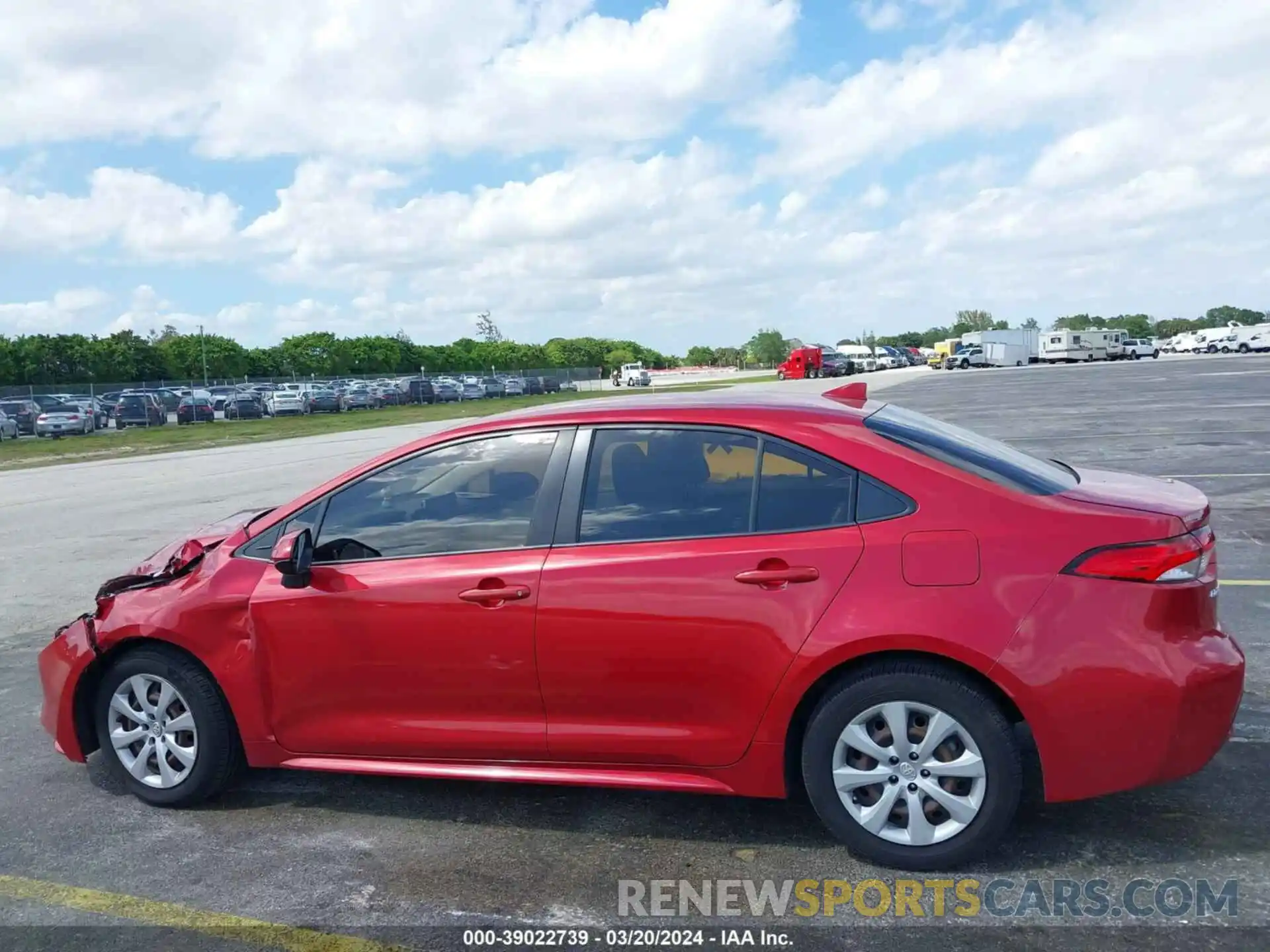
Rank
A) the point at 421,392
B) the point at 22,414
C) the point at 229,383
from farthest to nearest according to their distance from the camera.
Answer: the point at 229,383
the point at 421,392
the point at 22,414

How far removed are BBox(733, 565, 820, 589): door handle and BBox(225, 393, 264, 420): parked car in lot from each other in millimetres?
49398

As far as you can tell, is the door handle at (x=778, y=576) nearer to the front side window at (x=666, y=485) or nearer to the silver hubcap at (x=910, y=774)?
the front side window at (x=666, y=485)

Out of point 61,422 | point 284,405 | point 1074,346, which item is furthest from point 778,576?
point 1074,346

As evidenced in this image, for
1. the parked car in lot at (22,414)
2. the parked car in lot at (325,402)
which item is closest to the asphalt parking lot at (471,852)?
the parked car in lot at (22,414)

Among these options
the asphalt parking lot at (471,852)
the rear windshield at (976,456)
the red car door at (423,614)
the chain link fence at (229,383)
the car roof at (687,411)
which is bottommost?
the asphalt parking lot at (471,852)

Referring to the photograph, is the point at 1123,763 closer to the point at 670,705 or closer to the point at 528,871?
the point at 670,705

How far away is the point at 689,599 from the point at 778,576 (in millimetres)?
321

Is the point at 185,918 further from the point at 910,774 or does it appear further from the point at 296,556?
the point at 910,774

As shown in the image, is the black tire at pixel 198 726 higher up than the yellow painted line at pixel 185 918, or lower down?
higher up

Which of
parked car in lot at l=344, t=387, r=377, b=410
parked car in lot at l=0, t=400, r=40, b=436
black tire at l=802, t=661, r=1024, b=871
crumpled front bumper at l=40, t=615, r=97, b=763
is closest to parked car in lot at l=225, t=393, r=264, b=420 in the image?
parked car in lot at l=344, t=387, r=377, b=410

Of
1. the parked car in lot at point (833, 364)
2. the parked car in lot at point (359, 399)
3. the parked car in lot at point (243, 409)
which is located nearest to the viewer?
the parked car in lot at point (243, 409)

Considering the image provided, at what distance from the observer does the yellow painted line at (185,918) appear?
3.28 meters

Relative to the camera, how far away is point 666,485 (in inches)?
155

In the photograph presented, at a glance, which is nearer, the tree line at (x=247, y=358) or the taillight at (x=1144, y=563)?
the taillight at (x=1144, y=563)
